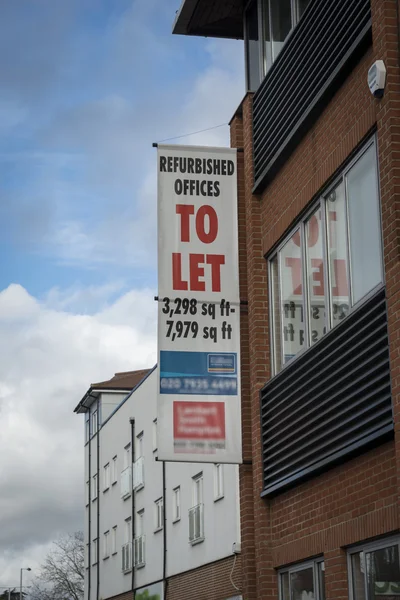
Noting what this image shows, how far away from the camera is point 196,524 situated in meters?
29.6

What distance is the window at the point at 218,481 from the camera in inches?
1089

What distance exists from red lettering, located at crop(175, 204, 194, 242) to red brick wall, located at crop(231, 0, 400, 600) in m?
0.97

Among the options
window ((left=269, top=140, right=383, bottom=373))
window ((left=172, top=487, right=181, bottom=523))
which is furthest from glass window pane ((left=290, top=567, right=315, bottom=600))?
window ((left=172, top=487, right=181, bottom=523))

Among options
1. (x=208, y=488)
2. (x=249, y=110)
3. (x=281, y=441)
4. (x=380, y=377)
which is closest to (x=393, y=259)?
(x=380, y=377)

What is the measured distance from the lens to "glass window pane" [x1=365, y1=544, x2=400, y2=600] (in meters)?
9.95

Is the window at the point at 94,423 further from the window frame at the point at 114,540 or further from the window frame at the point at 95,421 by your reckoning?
the window frame at the point at 114,540

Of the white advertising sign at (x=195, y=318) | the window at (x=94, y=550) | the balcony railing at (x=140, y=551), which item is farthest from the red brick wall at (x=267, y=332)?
the window at (x=94, y=550)

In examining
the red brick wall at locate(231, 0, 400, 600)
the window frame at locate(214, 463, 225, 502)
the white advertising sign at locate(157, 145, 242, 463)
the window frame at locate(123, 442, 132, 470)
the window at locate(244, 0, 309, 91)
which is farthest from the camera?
the window frame at locate(123, 442, 132, 470)

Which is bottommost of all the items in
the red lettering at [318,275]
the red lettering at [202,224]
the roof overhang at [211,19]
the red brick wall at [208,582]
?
the red brick wall at [208,582]

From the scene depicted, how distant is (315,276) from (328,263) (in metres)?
0.49

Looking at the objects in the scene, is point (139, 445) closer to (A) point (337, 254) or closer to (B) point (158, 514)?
(B) point (158, 514)

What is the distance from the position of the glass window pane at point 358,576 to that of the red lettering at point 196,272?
13.6 feet

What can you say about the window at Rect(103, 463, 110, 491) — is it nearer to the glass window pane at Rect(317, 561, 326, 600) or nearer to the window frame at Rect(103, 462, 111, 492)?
the window frame at Rect(103, 462, 111, 492)

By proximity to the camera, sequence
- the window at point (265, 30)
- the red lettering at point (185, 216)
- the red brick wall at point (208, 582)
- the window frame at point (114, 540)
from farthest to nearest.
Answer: the window frame at point (114, 540)
the red brick wall at point (208, 582)
the window at point (265, 30)
the red lettering at point (185, 216)
